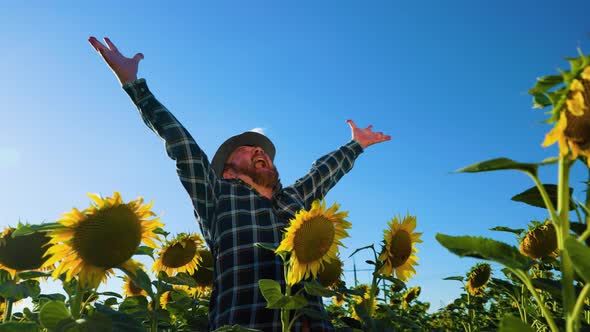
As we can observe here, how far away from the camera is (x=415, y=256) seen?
3.00 m

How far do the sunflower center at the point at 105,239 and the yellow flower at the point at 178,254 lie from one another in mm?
1458

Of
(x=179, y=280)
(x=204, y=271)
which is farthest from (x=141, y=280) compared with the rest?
(x=204, y=271)

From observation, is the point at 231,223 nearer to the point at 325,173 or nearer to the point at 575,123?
the point at 325,173

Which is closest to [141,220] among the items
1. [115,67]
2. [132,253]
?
[132,253]

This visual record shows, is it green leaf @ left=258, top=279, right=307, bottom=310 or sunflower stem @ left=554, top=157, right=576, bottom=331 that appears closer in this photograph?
sunflower stem @ left=554, top=157, right=576, bottom=331

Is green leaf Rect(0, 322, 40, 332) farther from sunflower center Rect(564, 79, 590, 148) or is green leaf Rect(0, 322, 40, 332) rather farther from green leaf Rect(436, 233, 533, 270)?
sunflower center Rect(564, 79, 590, 148)

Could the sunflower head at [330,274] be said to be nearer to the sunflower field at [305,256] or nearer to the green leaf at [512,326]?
the sunflower field at [305,256]

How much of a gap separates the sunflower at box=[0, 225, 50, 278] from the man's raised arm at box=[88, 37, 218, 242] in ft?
4.51

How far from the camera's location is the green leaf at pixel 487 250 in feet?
3.33

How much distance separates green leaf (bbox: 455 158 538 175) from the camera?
955 mm

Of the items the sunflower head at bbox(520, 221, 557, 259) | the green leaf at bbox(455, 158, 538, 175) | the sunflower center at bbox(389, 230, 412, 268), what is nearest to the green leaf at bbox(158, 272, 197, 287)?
the sunflower center at bbox(389, 230, 412, 268)

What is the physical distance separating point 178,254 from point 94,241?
151 centimetres

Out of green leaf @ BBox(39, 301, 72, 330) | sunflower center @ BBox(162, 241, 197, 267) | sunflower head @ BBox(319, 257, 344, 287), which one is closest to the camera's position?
green leaf @ BBox(39, 301, 72, 330)

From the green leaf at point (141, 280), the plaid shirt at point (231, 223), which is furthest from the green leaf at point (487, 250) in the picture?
the plaid shirt at point (231, 223)
